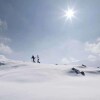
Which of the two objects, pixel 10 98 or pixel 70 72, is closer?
pixel 10 98

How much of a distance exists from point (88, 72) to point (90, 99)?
33.7m

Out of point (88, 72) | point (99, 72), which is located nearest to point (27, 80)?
point (88, 72)

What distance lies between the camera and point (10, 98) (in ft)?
38.1

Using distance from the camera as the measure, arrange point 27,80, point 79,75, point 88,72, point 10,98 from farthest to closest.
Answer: point 88,72 < point 79,75 < point 27,80 < point 10,98

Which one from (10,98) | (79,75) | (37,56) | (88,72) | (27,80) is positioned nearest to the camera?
(10,98)

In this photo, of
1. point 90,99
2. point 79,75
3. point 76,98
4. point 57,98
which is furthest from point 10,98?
point 79,75

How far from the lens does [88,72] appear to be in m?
44.4

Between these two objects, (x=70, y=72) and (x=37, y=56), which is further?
(x=37, y=56)

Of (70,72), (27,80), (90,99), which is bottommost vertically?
(90,99)

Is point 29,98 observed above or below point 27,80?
below

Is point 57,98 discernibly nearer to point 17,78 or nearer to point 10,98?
point 10,98

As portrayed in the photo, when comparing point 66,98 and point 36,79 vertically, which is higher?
point 36,79

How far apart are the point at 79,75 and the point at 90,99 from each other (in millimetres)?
25979

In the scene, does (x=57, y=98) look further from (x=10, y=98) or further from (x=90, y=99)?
(x=10, y=98)
